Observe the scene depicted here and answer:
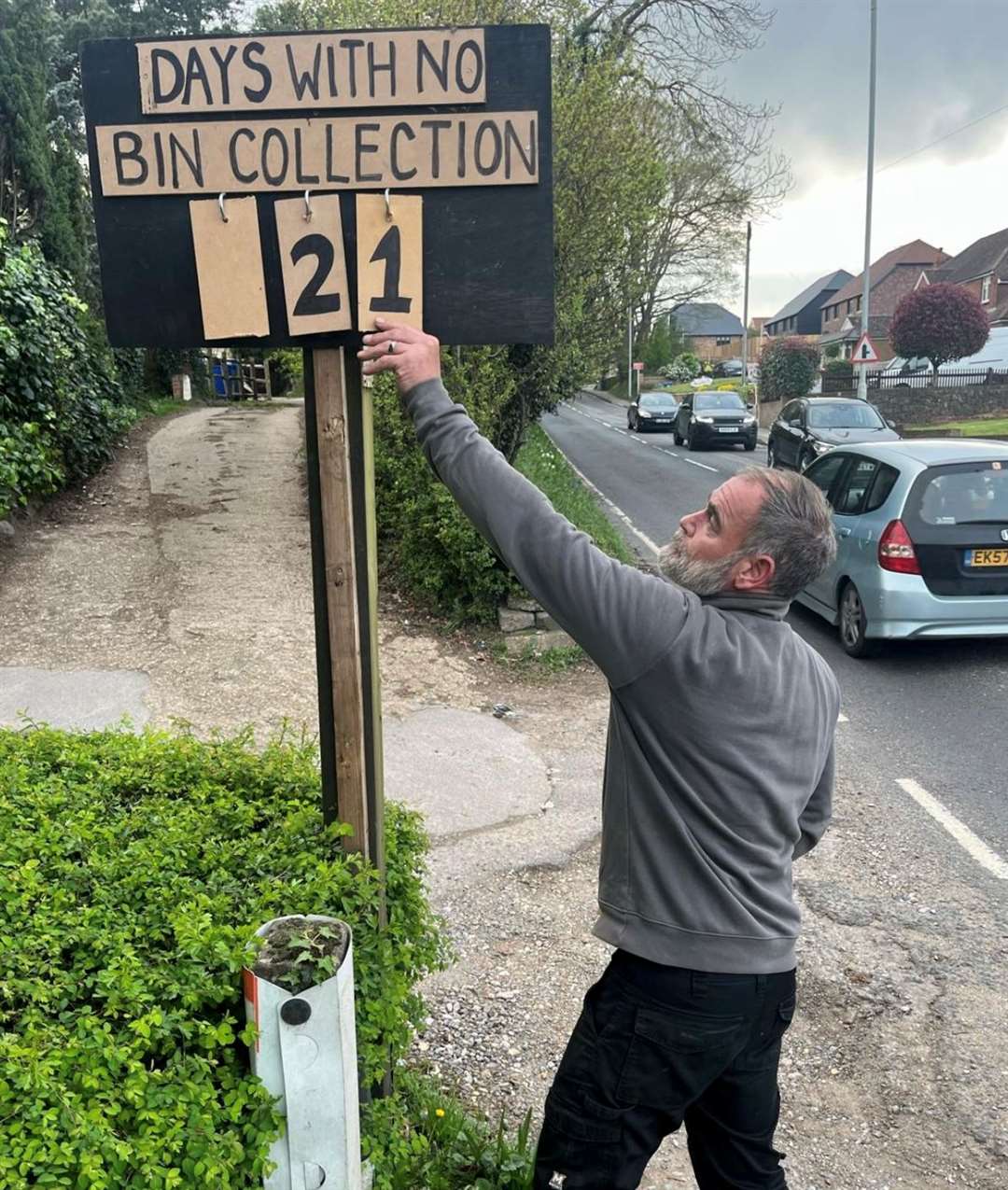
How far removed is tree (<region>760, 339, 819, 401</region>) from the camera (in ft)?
126

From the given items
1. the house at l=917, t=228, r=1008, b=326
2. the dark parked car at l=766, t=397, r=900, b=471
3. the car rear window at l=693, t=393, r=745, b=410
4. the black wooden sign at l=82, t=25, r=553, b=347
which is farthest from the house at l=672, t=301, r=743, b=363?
the black wooden sign at l=82, t=25, r=553, b=347

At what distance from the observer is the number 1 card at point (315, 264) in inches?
86.6

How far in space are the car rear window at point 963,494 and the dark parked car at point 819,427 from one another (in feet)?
30.3

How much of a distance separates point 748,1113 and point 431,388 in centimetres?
170

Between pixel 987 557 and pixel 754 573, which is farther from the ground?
pixel 754 573

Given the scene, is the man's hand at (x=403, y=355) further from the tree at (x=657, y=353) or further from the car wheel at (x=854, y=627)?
the tree at (x=657, y=353)

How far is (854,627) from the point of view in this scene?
791 centimetres

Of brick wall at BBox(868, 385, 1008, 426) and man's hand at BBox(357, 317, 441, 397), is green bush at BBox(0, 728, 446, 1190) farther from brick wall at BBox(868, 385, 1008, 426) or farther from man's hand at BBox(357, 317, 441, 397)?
brick wall at BBox(868, 385, 1008, 426)

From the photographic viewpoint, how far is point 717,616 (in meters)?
1.96

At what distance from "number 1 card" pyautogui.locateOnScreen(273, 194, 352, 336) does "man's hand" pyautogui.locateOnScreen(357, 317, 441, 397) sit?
0.13 meters

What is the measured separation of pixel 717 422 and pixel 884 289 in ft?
174

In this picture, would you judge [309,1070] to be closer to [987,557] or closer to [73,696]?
[73,696]

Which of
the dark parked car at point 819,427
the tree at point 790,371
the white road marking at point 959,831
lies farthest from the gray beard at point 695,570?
the tree at point 790,371

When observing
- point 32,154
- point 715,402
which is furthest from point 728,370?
point 32,154
